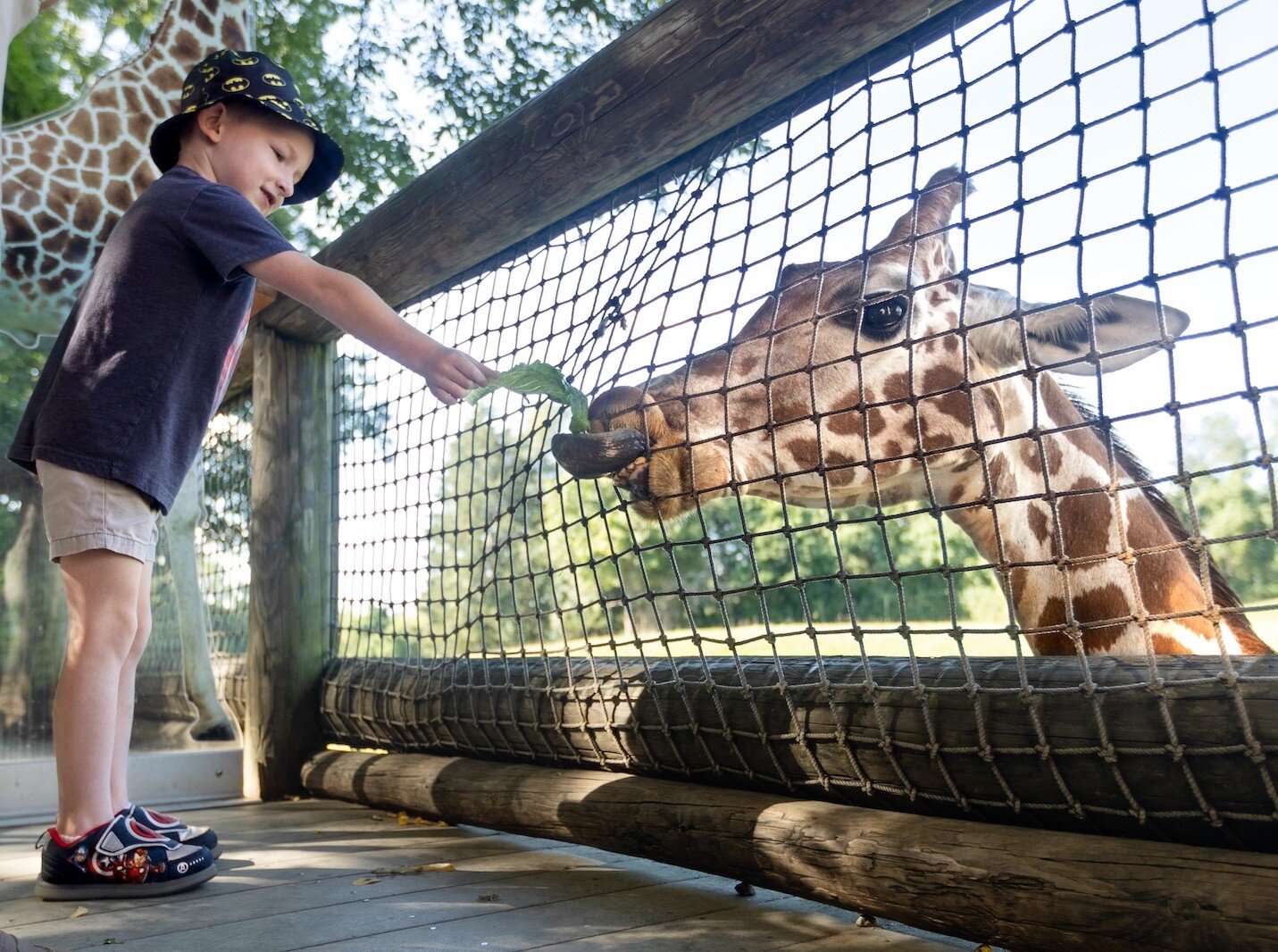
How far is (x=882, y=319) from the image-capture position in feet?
8.00

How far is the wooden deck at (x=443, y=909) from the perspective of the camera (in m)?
1.74

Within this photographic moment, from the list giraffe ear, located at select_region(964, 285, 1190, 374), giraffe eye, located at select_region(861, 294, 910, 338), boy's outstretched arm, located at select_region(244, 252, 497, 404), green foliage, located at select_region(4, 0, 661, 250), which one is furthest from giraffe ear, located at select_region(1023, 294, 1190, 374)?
green foliage, located at select_region(4, 0, 661, 250)

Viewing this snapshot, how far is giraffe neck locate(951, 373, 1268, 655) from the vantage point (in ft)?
7.69

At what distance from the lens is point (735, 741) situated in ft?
6.82

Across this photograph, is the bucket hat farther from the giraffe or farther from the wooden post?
the wooden post

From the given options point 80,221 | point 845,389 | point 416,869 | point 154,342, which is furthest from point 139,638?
point 80,221

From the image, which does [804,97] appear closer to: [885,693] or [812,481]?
[812,481]

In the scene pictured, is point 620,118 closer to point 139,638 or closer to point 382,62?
point 139,638

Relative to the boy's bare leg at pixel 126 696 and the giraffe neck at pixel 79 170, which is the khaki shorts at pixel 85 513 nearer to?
the boy's bare leg at pixel 126 696

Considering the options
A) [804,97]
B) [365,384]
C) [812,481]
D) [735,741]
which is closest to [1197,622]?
[812,481]

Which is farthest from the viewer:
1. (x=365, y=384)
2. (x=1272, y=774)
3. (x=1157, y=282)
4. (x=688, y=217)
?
(x=365, y=384)

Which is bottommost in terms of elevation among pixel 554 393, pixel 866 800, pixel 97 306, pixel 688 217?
pixel 866 800

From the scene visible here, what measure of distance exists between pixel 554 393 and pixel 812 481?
0.66 meters

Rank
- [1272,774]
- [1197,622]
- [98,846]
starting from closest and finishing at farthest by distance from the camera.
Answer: [1272,774] < [98,846] < [1197,622]
